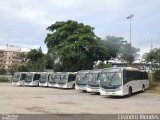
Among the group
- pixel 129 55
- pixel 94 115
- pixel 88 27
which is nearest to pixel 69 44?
pixel 88 27

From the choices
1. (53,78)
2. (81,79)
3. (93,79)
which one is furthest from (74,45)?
(93,79)

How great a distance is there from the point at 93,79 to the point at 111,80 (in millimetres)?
5350

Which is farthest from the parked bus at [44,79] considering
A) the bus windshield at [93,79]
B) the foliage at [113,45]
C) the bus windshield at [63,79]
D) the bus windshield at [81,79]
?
the foliage at [113,45]

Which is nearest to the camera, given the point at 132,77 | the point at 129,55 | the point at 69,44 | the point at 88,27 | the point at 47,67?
the point at 132,77

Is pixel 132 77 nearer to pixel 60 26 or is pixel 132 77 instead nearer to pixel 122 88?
pixel 122 88

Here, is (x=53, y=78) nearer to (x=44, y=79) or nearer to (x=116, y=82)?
(x=44, y=79)

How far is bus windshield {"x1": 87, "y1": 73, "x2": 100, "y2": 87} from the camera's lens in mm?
27959

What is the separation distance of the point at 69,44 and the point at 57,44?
4926 mm

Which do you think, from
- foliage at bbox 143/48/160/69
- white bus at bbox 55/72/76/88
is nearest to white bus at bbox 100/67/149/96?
white bus at bbox 55/72/76/88

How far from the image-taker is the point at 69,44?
4850 cm

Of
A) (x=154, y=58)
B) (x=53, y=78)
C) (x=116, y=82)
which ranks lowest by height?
(x=116, y=82)

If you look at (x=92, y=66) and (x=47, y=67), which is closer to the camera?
(x=92, y=66)

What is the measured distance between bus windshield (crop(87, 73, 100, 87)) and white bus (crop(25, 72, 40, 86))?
16.6 metres

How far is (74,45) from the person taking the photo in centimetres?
4738
